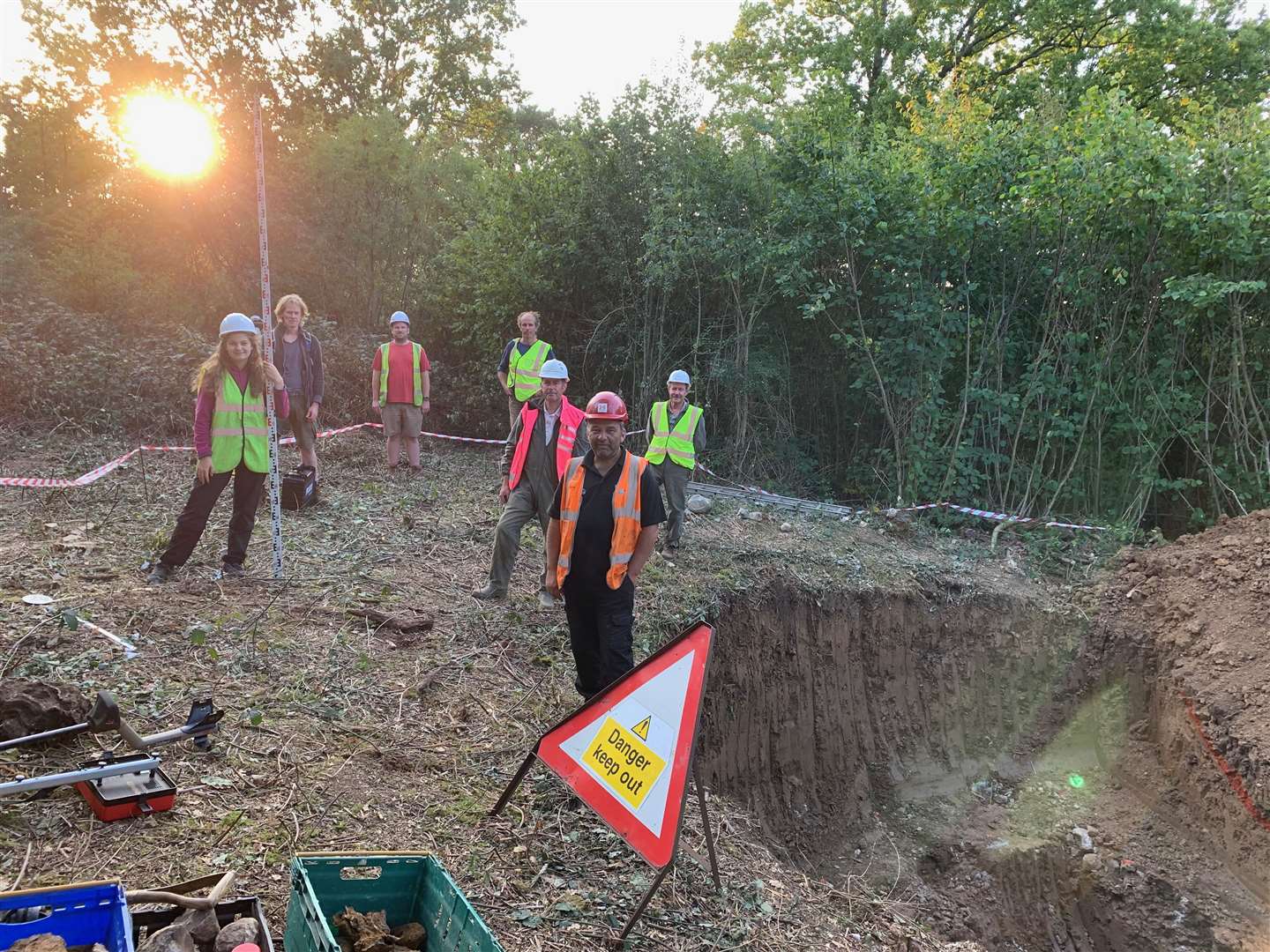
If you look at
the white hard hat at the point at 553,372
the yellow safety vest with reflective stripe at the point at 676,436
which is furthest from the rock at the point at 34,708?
the yellow safety vest with reflective stripe at the point at 676,436

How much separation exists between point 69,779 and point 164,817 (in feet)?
1.32

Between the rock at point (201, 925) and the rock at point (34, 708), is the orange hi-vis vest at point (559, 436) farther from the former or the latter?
the rock at point (201, 925)

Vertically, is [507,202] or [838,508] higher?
[507,202]

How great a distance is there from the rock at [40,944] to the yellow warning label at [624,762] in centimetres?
189

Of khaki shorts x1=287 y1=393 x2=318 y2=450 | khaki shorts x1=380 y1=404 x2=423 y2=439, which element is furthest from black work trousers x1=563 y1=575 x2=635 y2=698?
khaki shorts x1=380 y1=404 x2=423 y2=439

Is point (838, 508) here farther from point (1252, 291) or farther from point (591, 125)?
point (591, 125)

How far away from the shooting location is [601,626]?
430 cm

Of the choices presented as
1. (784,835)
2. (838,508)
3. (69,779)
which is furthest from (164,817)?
(838,508)

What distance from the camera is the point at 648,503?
4.14 m

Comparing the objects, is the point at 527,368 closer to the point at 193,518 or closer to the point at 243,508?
the point at 243,508

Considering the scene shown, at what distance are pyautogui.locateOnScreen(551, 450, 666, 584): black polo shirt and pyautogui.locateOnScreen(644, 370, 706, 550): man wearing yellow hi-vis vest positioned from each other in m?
3.62

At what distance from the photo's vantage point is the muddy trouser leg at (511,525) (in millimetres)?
6020

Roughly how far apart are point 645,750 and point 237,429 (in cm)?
382

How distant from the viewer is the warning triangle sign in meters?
3.13
